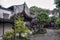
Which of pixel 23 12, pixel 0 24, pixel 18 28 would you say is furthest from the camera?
pixel 23 12

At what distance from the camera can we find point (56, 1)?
32500mm

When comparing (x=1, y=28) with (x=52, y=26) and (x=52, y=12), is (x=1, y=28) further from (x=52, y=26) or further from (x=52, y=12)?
(x=52, y=12)

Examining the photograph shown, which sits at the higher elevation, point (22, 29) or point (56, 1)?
point (56, 1)

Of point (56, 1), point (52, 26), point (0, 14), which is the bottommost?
point (52, 26)

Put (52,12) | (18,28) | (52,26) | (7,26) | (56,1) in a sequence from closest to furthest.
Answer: (18,28) → (7,26) → (56,1) → (52,26) → (52,12)

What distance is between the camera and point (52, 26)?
52.5m

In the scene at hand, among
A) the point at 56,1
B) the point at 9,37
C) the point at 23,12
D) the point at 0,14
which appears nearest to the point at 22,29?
the point at 9,37

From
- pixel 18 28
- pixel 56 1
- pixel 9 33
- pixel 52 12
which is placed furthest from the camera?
pixel 52 12

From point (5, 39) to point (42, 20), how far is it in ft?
58.2

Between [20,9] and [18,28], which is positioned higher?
[20,9]

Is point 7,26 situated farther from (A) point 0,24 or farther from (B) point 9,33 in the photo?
(B) point 9,33

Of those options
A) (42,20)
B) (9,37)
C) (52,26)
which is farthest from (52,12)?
(9,37)

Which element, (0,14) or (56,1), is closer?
(0,14)

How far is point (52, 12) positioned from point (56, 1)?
1602 inches
